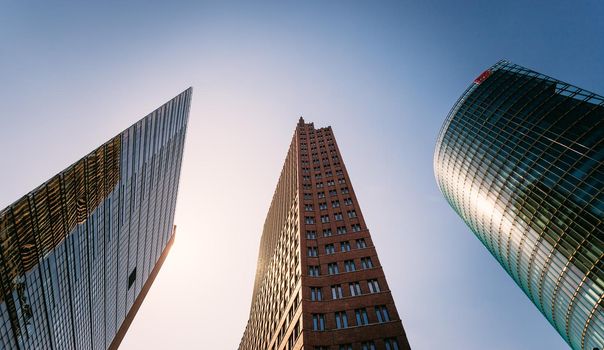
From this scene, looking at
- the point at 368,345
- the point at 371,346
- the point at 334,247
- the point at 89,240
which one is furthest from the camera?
the point at 89,240

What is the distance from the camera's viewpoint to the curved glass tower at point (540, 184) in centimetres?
5897

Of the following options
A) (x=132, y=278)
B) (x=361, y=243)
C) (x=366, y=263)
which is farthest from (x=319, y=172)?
(x=132, y=278)

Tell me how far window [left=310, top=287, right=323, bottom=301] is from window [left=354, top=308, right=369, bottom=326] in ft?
18.5

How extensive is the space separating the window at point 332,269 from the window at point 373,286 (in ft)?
17.5

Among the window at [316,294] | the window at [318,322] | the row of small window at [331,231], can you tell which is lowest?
the window at [318,322]

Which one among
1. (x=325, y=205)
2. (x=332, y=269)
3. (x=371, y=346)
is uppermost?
(x=325, y=205)

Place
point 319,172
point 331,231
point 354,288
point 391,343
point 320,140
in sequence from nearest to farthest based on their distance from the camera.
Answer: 1. point 391,343
2. point 354,288
3. point 331,231
4. point 319,172
5. point 320,140

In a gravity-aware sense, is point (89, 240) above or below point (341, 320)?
above

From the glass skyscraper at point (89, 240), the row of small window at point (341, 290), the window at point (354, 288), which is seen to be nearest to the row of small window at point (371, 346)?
the row of small window at point (341, 290)

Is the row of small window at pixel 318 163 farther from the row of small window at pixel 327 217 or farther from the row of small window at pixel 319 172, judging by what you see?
the row of small window at pixel 327 217

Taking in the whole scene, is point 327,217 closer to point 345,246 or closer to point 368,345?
point 345,246

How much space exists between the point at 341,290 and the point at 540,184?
51662 millimetres

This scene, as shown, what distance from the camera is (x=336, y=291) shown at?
47.1 meters

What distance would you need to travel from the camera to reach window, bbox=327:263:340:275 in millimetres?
50159
